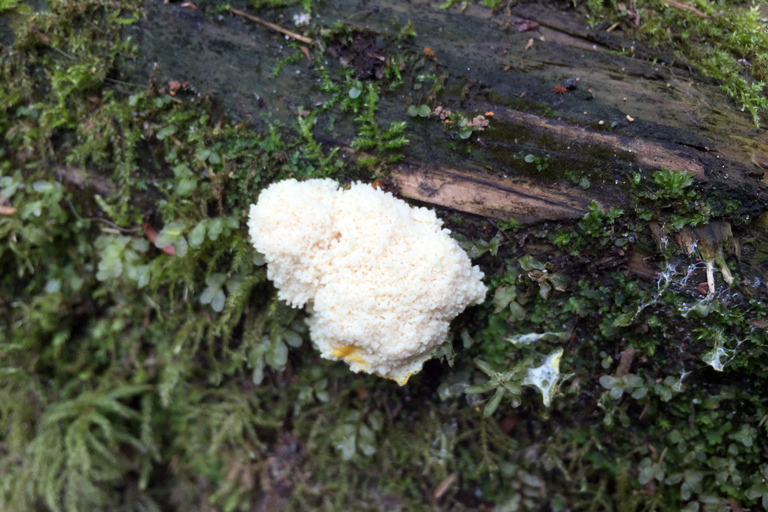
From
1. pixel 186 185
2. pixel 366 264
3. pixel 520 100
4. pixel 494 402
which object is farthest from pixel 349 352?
pixel 520 100

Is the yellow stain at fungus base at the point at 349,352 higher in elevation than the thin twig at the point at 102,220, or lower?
higher

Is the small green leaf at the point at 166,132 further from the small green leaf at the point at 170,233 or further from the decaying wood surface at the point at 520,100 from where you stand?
the small green leaf at the point at 170,233

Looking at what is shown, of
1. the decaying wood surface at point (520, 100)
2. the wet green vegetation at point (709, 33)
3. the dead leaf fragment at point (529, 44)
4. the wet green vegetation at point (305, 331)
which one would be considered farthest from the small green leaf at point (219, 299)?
the wet green vegetation at point (709, 33)

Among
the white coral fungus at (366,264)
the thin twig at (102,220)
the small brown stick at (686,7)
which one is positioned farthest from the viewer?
the thin twig at (102,220)

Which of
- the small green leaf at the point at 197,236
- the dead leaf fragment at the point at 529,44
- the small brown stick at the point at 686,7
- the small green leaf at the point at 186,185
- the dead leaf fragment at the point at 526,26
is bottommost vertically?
the small green leaf at the point at 197,236

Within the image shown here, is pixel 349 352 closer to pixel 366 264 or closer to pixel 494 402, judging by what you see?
pixel 366 264

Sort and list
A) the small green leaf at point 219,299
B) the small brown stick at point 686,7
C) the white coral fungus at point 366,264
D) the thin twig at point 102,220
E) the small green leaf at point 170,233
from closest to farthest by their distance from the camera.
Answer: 1. the white coral fungus at point 366,264
2. the small brown stick at point 686,7
3. the small green leaf at point 170,233
4. the small green leaf at point 219,299
5. the thin twig at point 102,220

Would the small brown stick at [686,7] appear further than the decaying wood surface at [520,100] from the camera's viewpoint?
Yes

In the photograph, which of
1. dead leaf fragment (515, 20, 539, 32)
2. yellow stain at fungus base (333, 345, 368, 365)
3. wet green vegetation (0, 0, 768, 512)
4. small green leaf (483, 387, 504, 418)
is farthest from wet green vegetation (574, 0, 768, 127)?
yellow stain at fungus base (333, 345, 368, 365)
